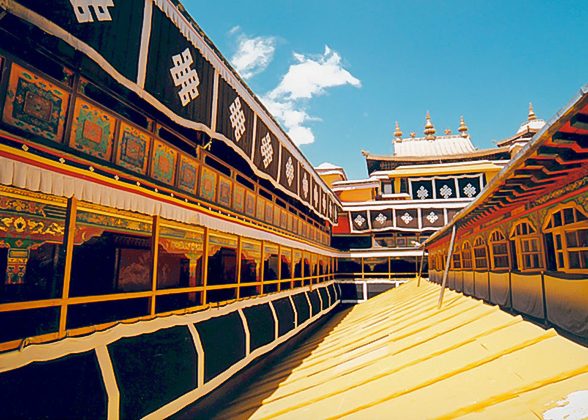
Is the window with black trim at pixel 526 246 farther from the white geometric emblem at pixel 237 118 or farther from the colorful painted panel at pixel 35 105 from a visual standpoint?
the colorful painted panel at pixel 35 105

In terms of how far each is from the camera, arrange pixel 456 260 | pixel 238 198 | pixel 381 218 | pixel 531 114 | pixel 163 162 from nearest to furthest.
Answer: pixel 163 162
pixel 238 198
pixel 456 260
pixel 381 218
pixel 531 114

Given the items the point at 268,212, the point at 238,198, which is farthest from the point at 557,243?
the point at 268,212

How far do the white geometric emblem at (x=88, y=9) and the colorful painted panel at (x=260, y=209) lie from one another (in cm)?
499

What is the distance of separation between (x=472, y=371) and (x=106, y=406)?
10.5ft

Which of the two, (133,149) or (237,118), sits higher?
(237,118)

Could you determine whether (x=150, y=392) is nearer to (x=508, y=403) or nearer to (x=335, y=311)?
(x=508, y=403)

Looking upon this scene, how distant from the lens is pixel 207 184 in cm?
531

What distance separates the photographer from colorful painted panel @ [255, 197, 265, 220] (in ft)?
24.8

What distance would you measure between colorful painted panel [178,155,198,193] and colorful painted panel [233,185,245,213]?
4.50ft

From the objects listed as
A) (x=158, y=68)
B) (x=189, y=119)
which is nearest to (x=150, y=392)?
(x=189, y=119)

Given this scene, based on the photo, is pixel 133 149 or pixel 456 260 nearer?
pixel 133 149

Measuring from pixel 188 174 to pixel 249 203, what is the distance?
2342 mm

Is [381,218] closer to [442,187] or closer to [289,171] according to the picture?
[442,187]

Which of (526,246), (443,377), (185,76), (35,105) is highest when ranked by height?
(185,76)
